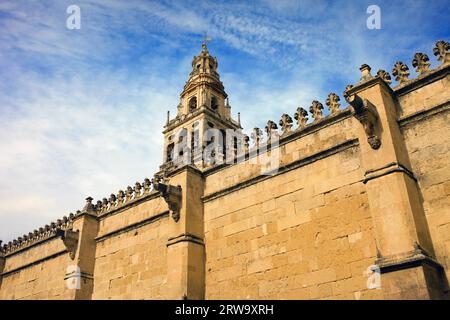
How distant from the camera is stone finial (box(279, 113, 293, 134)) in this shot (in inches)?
462

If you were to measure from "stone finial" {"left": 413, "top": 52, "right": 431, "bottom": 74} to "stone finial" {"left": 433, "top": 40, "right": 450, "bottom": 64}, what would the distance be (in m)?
0.23

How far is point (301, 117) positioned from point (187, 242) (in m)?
4.48

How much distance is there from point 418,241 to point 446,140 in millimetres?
2334

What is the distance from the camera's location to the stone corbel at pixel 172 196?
1236 centimetres

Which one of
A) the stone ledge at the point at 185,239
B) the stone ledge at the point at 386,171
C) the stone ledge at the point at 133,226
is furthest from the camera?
the stone ledge at the point at 133,226

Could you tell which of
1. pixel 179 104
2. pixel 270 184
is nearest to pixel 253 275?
pixel 270 184

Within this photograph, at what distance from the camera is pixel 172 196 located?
12453mm

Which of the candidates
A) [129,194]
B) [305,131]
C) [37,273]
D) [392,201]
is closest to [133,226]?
[129,194]

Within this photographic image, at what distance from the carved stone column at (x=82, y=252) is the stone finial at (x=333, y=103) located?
9.64 meters

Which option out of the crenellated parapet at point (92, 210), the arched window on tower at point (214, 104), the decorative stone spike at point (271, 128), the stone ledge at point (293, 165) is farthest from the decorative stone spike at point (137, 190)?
the arched window on tower at point (214, 104)

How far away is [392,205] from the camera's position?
848cm

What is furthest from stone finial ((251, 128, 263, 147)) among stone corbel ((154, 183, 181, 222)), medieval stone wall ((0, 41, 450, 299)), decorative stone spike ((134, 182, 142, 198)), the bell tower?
the bell tower

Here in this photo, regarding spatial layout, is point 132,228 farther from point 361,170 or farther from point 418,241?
point 418,241

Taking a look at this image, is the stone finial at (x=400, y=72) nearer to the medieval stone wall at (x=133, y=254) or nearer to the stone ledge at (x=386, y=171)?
the stone ledge at (x=386, y=171)
